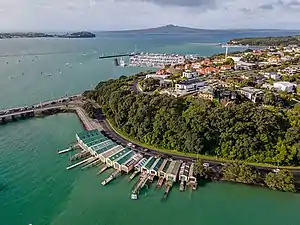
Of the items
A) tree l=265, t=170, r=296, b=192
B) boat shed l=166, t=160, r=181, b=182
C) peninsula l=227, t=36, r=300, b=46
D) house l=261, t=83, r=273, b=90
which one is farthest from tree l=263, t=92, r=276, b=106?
peninsula l=227, t=36, r=300, b=46

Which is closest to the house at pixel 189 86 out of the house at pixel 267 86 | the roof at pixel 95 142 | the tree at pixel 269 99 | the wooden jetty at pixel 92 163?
the house at pixel 267 86

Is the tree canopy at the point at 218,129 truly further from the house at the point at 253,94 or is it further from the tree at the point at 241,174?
the house at the point at 253,94

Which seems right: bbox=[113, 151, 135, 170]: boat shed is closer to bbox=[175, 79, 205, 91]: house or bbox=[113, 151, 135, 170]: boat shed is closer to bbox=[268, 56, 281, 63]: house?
bbox=[175, 79, 205, 91]: house

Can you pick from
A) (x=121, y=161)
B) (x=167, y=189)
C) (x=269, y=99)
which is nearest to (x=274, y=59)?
(x=269, y=99)

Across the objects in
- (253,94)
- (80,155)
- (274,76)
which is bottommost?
(80,155)

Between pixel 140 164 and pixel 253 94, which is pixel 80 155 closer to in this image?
pixel 140 164

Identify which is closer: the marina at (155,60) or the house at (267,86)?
the house at (267,86)

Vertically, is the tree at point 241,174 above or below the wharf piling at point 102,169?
above
